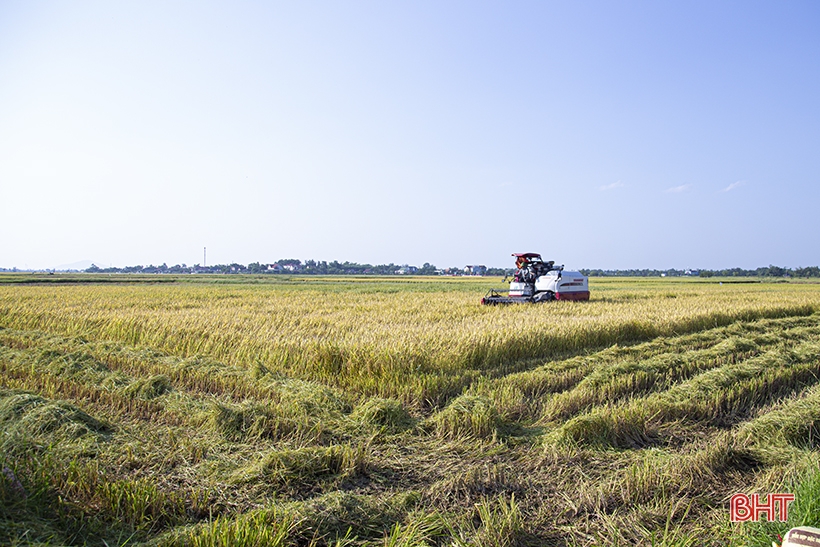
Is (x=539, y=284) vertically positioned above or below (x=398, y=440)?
above

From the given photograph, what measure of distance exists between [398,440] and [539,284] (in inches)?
578

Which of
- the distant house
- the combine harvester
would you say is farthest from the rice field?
the distant house

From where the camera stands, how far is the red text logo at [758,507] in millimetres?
3248

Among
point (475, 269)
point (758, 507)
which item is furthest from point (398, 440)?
point (475, 269)

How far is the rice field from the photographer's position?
3.20m

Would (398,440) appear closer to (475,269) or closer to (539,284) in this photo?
(539,284)

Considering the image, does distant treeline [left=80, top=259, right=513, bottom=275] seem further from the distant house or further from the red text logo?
the red text logo

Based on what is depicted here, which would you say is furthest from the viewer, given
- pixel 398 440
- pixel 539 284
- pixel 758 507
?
pixel 539 284

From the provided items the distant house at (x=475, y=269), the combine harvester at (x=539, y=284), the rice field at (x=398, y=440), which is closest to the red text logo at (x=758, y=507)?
the rice field at (x=398, y=440)

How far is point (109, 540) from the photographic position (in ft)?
9.87

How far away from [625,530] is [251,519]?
252 cm

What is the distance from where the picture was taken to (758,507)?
11.2ft

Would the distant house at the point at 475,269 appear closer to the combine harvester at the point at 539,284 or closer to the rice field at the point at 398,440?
A: the combine harvester at the point at 539,284

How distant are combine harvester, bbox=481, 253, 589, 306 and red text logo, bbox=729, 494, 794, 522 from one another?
13.9m
